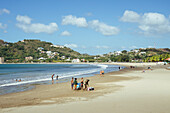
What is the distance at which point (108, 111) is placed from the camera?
37.5ft

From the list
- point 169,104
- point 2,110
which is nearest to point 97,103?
point 169,104

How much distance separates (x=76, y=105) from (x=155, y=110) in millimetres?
5104

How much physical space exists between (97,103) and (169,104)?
193 inches

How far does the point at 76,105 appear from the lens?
13.0 meters

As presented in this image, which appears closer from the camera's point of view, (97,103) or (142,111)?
(142,111)

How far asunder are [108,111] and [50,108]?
3.80 m

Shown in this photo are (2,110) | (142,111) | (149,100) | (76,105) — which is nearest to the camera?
(142,111)

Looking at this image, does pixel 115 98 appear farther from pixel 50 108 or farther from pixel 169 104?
pixel 50 108

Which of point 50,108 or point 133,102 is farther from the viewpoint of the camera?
point 133,102

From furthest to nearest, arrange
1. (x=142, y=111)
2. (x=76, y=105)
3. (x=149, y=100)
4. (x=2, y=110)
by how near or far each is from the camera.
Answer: (x=149, y=100)
(x=76, y=105)
(x=2, y=110)
(x=142, y=111)

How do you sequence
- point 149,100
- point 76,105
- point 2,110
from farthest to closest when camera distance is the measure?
point 149,100
point 76,105
point 2,110

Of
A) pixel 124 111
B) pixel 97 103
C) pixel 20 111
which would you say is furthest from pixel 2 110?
pixel 124 111

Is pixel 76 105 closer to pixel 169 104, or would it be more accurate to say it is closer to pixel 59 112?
pixel 59 112

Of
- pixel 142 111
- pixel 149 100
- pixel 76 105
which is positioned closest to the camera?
pixel 142 111
